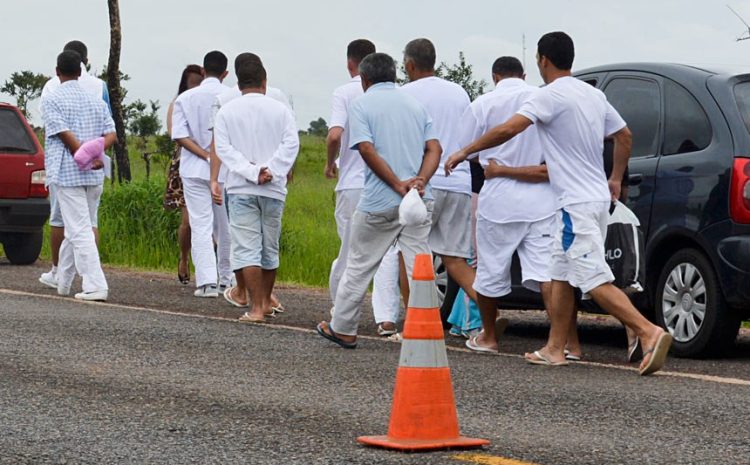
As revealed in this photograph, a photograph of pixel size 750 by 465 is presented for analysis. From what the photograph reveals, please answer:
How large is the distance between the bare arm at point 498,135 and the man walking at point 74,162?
4.67 meters

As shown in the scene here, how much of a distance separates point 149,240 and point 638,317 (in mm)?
11385

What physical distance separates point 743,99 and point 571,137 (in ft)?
4.41

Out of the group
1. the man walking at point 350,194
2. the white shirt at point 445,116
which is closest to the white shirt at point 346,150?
the man walking at point 350,194

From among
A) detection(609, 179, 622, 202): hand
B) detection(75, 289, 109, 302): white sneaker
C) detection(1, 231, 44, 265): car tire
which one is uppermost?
detection(609, 179, 622, 202): hand

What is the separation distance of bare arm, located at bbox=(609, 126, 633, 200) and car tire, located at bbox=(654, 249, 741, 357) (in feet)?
2.55

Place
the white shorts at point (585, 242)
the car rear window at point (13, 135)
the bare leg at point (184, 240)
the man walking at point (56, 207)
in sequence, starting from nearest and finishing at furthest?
the white shorts at point (585, 242) < the man walking at point (56, 207) < the bare leg at point (184, 240) < the car rear window at point (13, 135)

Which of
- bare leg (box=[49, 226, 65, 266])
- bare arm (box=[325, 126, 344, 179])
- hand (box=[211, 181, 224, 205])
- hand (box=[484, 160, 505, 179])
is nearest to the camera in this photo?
hand (box=[484, 160, 505, 179])

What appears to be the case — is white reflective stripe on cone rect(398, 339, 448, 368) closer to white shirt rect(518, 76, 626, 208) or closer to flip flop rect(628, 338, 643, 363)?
white shirt rect(518, 76, 626, 208)

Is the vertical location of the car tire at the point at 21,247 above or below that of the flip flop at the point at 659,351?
below

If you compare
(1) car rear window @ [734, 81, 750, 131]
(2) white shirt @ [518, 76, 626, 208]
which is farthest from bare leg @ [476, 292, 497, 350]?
(1) car rear window @ [734, 81, 750, 131]

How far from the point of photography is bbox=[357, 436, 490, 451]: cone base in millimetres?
6168

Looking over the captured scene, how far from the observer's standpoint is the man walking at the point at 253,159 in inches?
452

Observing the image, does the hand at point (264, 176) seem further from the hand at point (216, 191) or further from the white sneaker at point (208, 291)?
the white sneaker at point (208, 291)

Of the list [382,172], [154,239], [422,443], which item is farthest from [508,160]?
[154,239]
